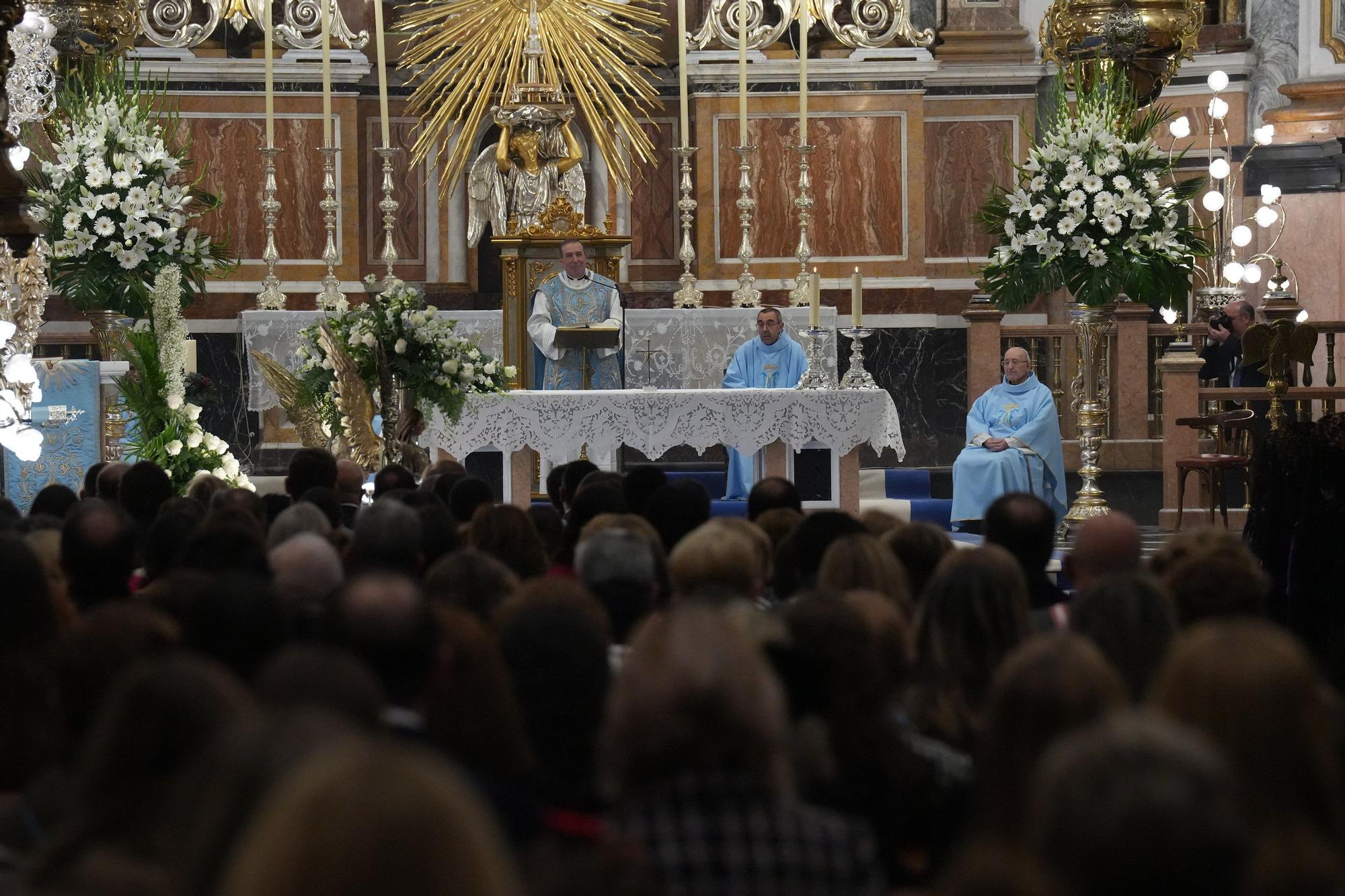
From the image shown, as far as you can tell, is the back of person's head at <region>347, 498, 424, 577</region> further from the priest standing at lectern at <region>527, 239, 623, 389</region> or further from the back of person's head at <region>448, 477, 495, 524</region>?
the priest standing at lectern at <region>527, 239, 623, 389</region>

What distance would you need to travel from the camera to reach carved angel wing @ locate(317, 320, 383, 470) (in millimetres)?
8859

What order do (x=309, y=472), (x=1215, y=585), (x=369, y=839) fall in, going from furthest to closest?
1. (x=309, y=472)
2. (x=1215, y=585)
3. (x=369, y=839)

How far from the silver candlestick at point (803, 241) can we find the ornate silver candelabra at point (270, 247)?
3733 mm

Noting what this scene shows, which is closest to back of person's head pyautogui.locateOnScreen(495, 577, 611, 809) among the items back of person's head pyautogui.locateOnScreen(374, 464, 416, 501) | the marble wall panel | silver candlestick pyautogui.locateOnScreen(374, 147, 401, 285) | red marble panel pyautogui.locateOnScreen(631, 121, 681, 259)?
back of person's head pyautogui.locateOnScreen(374, 464, 416, 501)

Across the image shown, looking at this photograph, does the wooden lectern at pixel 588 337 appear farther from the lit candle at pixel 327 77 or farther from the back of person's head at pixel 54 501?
the back of person's head at pixel 54 501

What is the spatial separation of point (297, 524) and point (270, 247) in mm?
8907

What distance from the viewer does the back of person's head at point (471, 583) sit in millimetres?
4320

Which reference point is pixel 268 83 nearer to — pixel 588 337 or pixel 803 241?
pixel 588 337

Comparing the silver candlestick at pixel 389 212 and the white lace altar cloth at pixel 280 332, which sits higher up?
the silver candlestick at pixel 389 212

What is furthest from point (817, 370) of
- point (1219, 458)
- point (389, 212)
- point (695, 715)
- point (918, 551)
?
point (695, 715)

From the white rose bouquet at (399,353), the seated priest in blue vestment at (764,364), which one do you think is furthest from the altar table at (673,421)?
the white rose bouquet at (399,353)

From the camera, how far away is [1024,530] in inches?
203

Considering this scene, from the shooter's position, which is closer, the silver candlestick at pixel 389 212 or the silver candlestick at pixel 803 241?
the silver candlestick at pixel 803 241

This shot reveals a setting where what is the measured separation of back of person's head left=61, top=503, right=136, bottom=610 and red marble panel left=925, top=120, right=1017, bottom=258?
1171 centimetres
